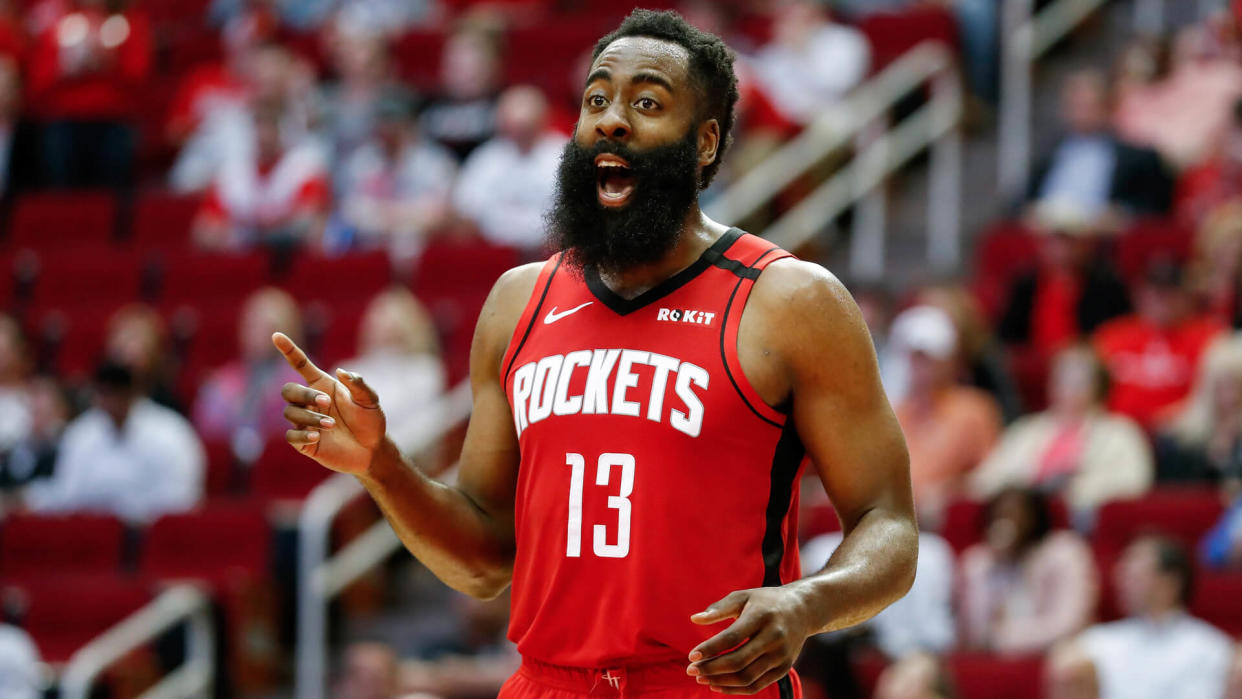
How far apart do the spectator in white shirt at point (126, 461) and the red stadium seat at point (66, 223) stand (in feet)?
9.71

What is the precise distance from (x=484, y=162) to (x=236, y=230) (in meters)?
1.78

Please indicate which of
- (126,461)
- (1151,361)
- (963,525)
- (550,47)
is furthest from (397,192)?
(1151,361)

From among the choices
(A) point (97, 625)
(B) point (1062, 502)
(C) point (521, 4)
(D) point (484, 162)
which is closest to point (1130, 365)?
(B) point (1062, 502)

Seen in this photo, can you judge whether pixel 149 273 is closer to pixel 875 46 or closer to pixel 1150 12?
pixel 875 46

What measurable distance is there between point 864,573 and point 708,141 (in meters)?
0.89

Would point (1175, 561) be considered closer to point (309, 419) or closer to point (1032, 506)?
point (1032, 506)

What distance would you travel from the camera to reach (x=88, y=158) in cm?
1273

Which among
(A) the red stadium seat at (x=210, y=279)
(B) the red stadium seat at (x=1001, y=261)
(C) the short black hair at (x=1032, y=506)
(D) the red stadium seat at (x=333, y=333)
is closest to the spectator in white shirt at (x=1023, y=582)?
(C) the short black hair at (x=1032, y=506)

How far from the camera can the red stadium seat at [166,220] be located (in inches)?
475

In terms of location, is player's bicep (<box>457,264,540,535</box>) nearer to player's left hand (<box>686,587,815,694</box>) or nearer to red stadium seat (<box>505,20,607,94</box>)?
player's left hand (<box>686,587,815,694</box>)

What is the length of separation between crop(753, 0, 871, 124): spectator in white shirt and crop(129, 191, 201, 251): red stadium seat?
3.93 m

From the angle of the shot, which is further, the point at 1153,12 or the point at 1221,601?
the point at 1153,12

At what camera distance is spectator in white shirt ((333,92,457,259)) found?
35.9ft

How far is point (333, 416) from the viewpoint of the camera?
10.9 ft
